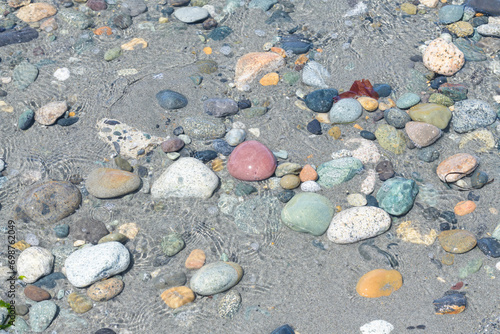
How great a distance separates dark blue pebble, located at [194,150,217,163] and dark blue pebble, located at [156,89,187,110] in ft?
2.02

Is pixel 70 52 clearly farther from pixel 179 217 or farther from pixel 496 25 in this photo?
pixel 496 25

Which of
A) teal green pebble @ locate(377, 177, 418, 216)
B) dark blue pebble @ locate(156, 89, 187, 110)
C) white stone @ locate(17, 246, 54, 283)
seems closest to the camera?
white stone @ locate(17, 246, 54, 283)

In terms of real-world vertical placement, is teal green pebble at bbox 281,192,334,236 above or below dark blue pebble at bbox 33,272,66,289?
above

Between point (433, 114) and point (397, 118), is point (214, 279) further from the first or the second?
point (433, 114)

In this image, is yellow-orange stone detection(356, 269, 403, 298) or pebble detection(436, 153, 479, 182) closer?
yellow-orange stone detection(356, 269, 403, 298)

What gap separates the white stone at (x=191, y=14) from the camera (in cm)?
496

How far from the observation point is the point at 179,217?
11.5 ft

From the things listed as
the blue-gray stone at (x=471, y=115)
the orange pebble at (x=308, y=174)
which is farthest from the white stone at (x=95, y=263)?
the blue-gray stone at (x=471, y=115)

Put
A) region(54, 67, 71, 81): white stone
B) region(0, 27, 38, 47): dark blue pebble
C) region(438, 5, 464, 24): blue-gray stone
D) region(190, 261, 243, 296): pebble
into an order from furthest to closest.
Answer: region(438, 5, 464, 24): blue-gray stone, region(0, 27, 38, 47): dark blue pebble, region(54, 67, 71, 81): white stone, region(190, 261, 243, 296): pebble

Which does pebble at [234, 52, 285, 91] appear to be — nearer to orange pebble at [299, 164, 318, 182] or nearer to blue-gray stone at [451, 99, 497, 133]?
orange pebble at [299, 164, 318, 182]

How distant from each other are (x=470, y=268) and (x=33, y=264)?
3101 mm

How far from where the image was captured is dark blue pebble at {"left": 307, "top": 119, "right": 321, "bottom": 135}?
3.99 m

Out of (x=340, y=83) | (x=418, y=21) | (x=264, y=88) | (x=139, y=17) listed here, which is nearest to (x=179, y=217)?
(x=264, y=88)

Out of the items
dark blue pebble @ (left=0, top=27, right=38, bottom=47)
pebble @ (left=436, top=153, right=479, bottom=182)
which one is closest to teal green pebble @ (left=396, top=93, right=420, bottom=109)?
pebble @ (left=436, top=153, right=479, bottom=182)
